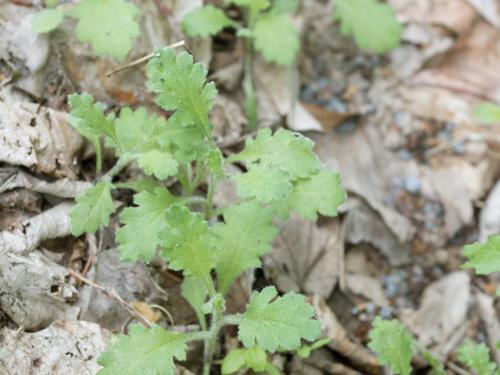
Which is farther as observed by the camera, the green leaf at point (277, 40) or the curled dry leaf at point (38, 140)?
the green leaf at point (277, 40)

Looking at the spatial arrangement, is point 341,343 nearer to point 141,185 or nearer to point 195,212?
point 195,212

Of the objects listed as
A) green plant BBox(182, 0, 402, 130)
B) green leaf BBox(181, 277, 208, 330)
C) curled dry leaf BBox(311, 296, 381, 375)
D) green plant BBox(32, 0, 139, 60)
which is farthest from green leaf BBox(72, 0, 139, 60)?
curled dry leaf BBox(311, 296, 381, 375)

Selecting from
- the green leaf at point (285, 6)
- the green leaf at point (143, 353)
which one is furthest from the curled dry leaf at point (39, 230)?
the green leaf at point (285, 6)

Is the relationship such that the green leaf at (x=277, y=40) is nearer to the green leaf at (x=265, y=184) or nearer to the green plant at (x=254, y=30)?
the green plant at (x=254, y=30)

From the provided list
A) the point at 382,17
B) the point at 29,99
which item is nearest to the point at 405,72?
the point at 382,17

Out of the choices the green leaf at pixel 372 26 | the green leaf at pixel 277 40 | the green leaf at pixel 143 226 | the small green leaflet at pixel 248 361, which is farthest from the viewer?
the green leaf at pixel 372 26

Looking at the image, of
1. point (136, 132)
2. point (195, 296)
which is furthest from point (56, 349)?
point (136, 132)

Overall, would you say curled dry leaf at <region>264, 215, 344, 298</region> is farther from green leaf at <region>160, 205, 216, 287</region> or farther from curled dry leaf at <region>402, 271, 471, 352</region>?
green leaf at <region>160, 205, 216, 287</region>
